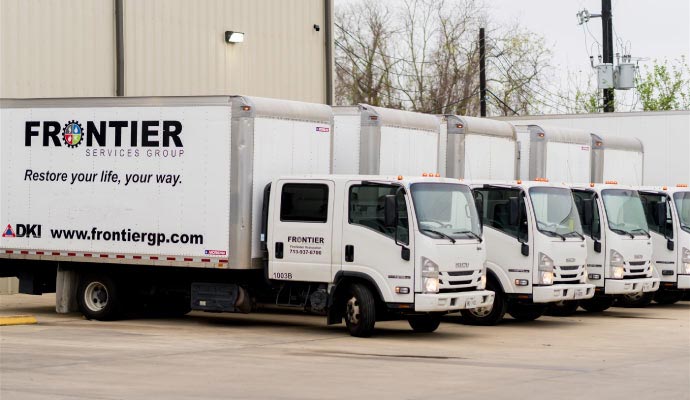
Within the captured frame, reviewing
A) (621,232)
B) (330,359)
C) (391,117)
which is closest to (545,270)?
(621,232)

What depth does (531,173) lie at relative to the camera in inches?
953

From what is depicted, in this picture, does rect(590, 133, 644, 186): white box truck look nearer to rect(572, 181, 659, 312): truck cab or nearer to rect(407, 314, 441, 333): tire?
rect(572, 181, 659, 312): truck cab

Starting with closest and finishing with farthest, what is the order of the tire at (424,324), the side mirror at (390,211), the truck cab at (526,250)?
the side mirror at (390,211), the tire at (424,324), the truck cab at (526,250)

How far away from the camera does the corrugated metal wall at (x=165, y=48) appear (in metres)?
26.5

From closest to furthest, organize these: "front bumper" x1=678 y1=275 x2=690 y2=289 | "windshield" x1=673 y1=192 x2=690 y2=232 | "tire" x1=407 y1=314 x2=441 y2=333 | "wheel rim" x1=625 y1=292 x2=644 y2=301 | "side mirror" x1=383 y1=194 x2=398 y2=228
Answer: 1. "side mirror" x1=383 y1=194 x2=398 y2=228
2. "tire" x1=407 y1=314 x2=441 y2=333
3. "front bumper" x1=678 y1=275 x2=690 y2=289
4. "windshield" x1=673 y1=192 x2=690 y2=232
5. "wheel rim" x1=625 y1=292 x2=644 y2=301

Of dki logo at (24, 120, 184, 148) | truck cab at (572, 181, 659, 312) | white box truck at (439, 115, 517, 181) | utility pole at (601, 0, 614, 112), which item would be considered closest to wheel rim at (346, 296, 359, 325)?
dki logo at (24, 120, 184, 148)

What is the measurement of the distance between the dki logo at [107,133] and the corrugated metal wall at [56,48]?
19.8 ft

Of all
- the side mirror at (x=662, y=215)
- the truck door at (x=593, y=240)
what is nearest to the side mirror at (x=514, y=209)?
the truck door at (x=593, y=240)

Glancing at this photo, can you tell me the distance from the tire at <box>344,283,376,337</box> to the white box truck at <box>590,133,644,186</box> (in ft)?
30.1

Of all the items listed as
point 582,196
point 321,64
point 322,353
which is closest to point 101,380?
point 322,353

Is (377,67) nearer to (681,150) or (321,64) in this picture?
(321,64)

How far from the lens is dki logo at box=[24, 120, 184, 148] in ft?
63.0

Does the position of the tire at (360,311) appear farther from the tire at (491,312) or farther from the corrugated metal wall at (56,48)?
the corrugated metal wall at (56,48)

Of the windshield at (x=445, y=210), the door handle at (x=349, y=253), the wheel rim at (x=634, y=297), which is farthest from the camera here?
the wheel rim at (x=634, y=297)
